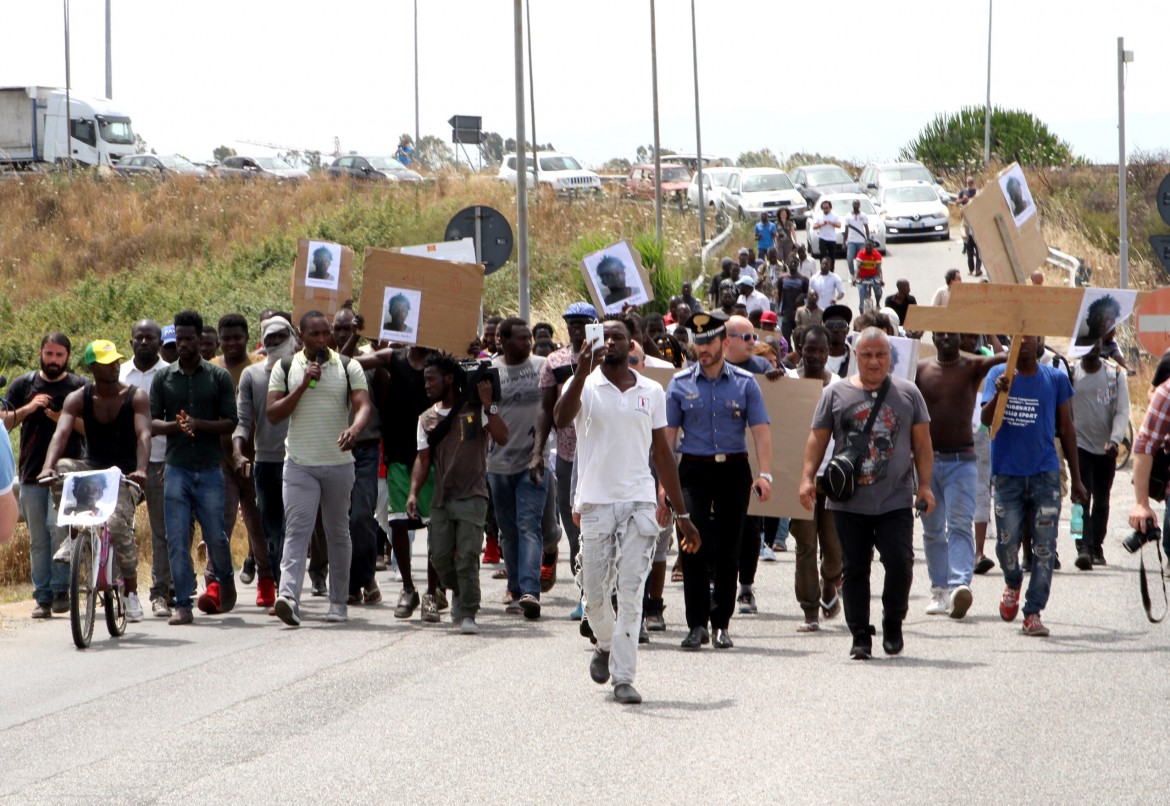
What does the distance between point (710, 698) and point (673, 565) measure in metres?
5.42

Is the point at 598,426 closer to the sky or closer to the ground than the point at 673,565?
closer to the sky

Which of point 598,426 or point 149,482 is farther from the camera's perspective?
point 149,482

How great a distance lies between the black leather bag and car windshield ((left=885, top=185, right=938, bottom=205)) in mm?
34206

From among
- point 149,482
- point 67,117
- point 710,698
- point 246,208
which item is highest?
point 67,117

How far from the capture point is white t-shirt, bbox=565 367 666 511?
343 inches

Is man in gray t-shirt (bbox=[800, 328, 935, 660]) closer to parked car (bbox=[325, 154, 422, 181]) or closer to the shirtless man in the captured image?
the shirtless man

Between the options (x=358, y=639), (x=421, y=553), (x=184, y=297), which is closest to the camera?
(x=358, y=639)

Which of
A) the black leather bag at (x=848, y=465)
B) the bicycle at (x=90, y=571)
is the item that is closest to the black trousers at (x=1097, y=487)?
the black leather bag at (x=848, y=465)

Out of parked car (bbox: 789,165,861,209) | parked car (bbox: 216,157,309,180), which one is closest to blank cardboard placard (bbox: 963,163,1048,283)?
parked car (bbox: 789,165,861,209)

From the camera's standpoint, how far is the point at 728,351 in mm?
11422

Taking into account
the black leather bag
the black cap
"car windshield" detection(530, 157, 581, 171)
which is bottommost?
the black leather bag

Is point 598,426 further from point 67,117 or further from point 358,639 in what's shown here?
point 67,117

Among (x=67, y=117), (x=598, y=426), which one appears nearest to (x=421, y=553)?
(x=598, y=426)

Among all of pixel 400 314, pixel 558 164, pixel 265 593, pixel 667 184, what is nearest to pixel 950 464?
pixel 400 314
